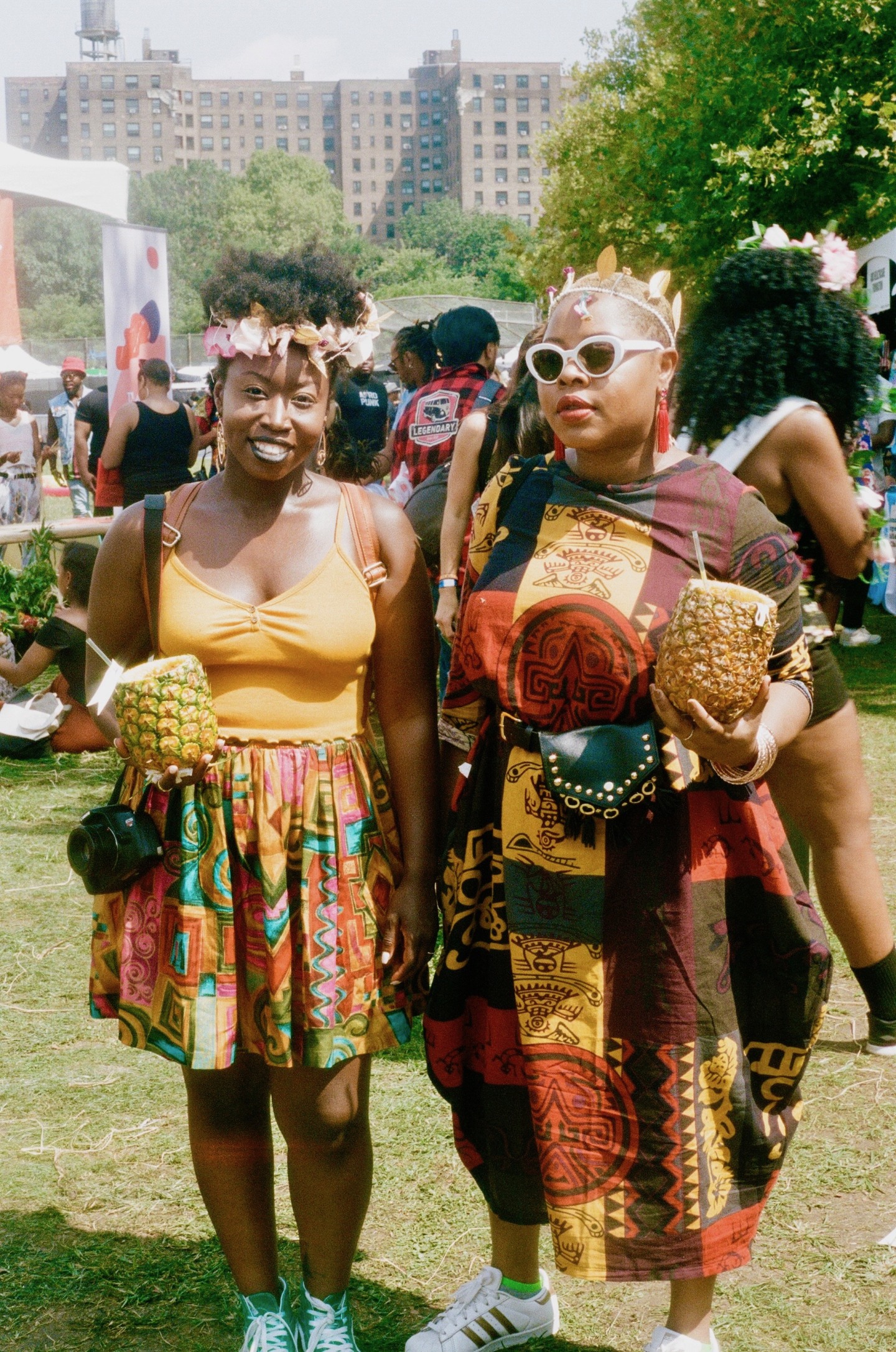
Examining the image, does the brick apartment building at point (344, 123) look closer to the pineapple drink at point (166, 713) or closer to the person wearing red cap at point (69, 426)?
the person wearing red cap at point (69, 426)

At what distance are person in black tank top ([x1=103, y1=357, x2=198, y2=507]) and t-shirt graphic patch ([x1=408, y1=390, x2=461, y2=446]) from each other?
2825 mm

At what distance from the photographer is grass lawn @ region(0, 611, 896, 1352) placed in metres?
2.83

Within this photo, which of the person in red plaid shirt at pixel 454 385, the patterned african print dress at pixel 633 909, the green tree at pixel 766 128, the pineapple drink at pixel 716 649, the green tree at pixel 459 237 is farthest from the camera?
the green tree at pixel 459 237

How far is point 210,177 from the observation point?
111 m

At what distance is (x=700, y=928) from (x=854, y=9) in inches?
476

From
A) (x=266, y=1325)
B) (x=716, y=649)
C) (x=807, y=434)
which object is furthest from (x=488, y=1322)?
(x=807, y=434)

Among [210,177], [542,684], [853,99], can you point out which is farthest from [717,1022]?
[210,177]

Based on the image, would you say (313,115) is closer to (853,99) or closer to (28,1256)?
(853,99)

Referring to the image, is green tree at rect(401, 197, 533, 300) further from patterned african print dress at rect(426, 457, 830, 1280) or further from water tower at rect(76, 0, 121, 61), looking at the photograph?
patterned african print dress at rect(426, 457, 830, 1280)

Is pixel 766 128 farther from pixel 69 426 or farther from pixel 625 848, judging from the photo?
pixel 625 848

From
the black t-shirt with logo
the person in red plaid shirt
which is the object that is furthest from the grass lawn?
the black t-shirt with logo

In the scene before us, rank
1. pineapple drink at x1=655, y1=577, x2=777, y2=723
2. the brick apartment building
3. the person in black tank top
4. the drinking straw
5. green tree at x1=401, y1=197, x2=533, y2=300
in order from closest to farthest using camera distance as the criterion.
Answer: pineapple drink at x1=655, y1=577, x2=777, y2=723
the drinking straw
the person in black tank top
green tree at x1=401, y1=197, x2=533, y2=300
the brick apartment building

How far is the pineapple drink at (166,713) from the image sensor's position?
87.6 inches

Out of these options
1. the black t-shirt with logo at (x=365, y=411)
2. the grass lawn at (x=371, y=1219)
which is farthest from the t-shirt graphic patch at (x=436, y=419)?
the grass lawn at (x=371, y=1219)
